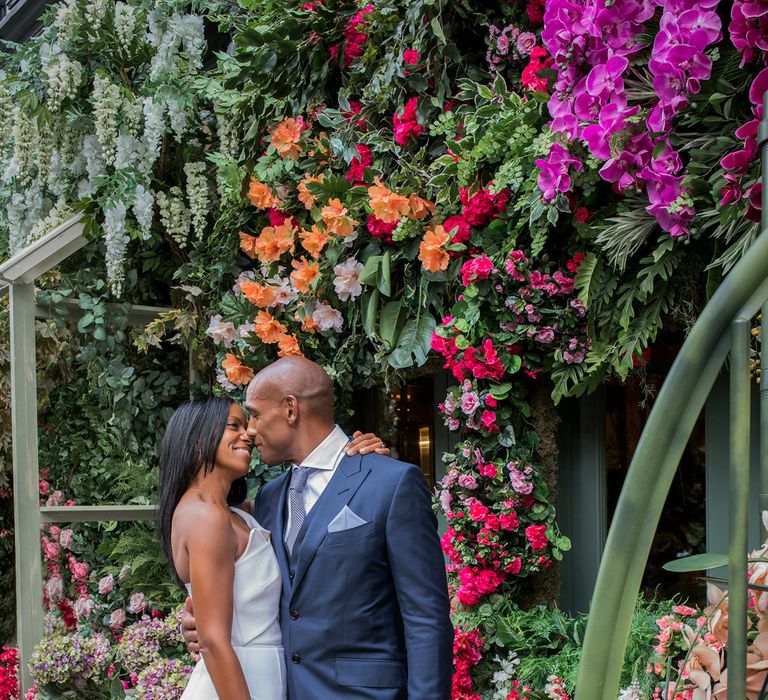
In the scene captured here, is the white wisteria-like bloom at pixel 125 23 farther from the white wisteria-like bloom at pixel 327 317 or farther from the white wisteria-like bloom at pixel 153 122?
the white wisteria-like bloom at pixel 327 317

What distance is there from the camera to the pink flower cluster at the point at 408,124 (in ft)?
13.9

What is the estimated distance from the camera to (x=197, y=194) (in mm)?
5258

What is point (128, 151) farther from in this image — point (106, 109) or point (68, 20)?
point (68, 20)

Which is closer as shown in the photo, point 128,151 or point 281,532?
point 281,532

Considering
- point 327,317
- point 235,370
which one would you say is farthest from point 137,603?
point 327,317

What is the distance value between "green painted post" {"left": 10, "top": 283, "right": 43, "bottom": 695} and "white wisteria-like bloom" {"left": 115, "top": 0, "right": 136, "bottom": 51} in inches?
70.5

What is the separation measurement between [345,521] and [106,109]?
11.1 feet

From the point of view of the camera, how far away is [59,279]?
5660 mm

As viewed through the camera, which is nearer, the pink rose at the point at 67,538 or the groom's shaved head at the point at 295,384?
the groom's shaved head at the point at 295,384

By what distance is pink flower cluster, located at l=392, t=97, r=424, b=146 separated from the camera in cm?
424

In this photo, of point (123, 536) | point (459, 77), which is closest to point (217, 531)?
point (459, 77)

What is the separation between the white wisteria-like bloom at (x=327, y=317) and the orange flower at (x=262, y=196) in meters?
0.62

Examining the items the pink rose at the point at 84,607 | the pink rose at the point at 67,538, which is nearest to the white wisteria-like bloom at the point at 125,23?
the pink rose at the point at 67,538

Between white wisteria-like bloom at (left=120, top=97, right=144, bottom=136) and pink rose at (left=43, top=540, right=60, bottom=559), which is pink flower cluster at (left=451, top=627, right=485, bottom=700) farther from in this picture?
pink rose at (left=43, top=540, right=60, bottom=559)
